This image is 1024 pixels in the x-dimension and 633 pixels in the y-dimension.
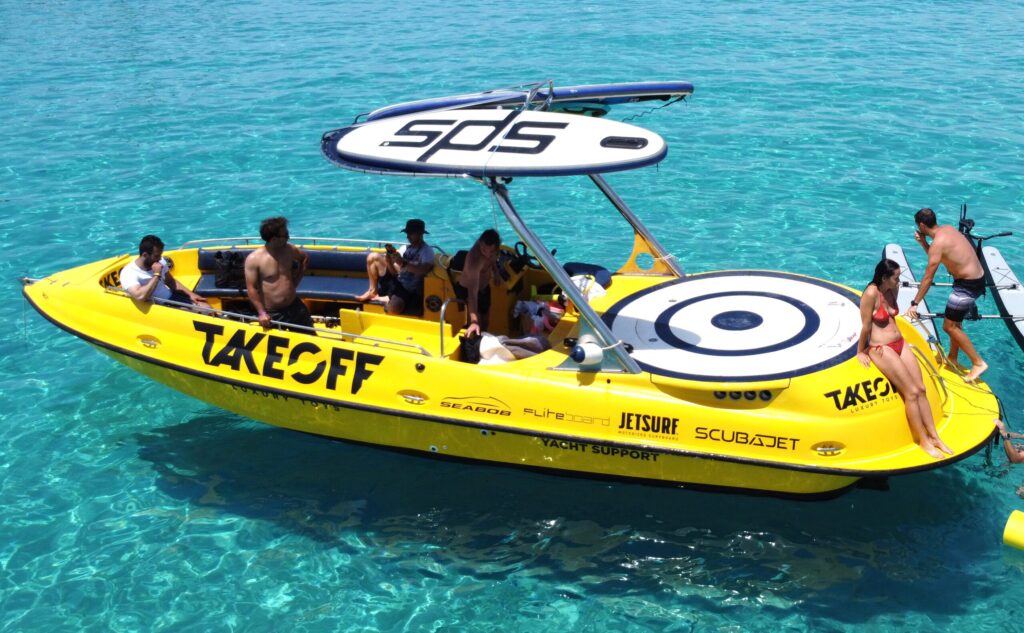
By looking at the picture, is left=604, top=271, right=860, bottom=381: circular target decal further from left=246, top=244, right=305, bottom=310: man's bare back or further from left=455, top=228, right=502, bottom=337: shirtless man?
left=246, top=244, right=305, bottom=310: man's bare back

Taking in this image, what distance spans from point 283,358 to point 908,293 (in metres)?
6.60

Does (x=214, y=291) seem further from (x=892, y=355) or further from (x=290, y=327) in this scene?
(x=892, y=355)

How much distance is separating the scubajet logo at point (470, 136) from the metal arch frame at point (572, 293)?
0.33 metres

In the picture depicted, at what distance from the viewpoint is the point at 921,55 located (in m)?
21.8

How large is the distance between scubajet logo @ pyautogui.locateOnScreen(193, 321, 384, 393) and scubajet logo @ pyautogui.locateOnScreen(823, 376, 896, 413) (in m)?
3.61

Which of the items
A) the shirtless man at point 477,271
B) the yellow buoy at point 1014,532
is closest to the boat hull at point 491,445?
the shirtless man at point 477,271

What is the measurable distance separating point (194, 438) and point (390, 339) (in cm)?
246

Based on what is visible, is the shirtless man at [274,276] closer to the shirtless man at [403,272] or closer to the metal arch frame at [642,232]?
the shirtless man at [403,272]

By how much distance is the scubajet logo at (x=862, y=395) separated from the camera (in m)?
6.95

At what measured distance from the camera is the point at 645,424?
23.4ft

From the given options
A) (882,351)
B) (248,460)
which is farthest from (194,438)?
(882,351)

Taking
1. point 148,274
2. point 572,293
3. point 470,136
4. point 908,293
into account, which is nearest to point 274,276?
point 148,274

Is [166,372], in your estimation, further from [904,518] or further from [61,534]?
[904,518]

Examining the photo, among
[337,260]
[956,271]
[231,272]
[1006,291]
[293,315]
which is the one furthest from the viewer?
[1006,291]
